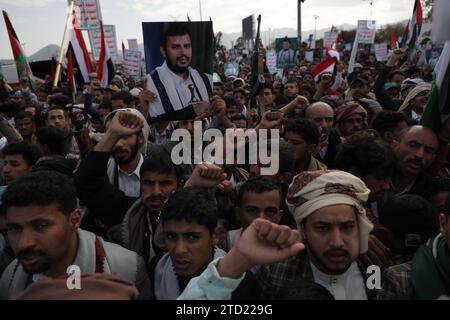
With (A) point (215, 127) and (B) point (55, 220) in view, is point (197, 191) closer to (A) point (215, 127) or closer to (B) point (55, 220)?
(B) point (55, 220)

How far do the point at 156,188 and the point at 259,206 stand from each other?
2.10 ft

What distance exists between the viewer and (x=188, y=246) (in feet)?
6.39

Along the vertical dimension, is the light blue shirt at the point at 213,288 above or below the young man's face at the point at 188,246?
above

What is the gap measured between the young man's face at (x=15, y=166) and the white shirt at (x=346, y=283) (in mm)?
2506

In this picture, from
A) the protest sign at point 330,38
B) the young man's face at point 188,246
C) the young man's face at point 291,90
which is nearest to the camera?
the young man's face at point 188,246

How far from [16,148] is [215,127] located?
71.9 inches

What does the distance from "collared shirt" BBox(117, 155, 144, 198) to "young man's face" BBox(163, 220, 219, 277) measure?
0.96 meters

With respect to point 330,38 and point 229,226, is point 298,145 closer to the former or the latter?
point 229,226

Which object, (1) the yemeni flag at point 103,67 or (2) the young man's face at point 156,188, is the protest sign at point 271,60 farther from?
(2) the young man's face at point 156,188

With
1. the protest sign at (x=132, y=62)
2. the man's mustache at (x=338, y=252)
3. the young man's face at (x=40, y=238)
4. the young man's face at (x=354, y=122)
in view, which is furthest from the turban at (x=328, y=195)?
the protest sign at (x=132, y=62)

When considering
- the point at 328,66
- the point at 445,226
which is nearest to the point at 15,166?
the point at 445,226

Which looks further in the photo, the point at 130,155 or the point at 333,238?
the point at 130,155

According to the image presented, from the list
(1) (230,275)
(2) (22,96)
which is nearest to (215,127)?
(1) (230,275)

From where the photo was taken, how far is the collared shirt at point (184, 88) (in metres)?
3.49
